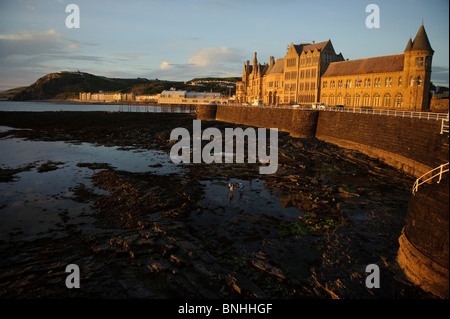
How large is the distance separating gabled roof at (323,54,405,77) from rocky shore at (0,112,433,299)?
37.8 meters

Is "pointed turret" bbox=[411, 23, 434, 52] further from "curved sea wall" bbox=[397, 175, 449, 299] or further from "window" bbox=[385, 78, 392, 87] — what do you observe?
"curved sea wall" bbox=[397, 175, 449, 299]

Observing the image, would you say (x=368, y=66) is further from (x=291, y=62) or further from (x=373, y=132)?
(x=373, y=132)

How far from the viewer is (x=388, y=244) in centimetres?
1430

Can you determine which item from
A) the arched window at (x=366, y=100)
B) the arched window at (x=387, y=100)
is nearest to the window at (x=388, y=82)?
the arched window at (x=387, y=100)

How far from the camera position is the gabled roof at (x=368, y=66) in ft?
178

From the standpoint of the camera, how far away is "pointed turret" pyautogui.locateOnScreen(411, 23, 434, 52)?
46547 millimetres

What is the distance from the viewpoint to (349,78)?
63406 mm

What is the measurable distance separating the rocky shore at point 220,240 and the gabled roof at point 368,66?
124ft

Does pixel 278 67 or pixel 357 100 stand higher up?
pixel 278 67

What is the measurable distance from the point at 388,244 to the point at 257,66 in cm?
9339

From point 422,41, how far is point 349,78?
1716 centimetres

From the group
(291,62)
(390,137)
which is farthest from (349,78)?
(390,137)
